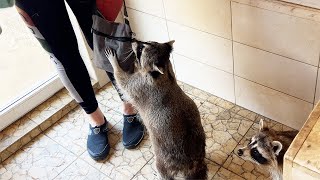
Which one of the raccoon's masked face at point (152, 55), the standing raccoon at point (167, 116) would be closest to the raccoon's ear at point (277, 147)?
the standing raccoon at point (167, 116)

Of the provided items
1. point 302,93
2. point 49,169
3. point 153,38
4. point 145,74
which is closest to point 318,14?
point 302,93

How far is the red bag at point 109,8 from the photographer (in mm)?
1632

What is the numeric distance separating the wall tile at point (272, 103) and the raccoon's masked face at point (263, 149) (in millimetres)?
309

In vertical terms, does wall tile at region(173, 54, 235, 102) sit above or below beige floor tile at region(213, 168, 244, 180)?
above

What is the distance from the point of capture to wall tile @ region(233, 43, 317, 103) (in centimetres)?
170

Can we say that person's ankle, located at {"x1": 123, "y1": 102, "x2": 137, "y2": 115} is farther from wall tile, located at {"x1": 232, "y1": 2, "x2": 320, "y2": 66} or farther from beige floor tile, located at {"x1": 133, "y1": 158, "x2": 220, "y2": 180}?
wall tile, located at {"x1": 232, "y1": 2, "x2": 320, "y2": 66}

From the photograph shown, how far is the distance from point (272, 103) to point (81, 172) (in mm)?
1068

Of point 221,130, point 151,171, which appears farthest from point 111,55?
point 221,130

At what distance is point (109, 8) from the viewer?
1663 millimetres

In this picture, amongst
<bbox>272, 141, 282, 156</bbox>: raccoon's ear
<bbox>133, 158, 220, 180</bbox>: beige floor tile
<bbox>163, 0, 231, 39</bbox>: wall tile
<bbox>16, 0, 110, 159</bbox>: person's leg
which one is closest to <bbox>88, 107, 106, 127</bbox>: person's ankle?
<bbox>16, 0, 110, 159</bbox>: person's leg

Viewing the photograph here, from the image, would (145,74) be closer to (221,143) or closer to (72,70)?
(72,70)

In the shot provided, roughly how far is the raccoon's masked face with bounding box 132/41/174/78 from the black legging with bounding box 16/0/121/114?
0.89ft

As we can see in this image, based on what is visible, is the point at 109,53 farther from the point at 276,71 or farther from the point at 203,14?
the point at 276,71

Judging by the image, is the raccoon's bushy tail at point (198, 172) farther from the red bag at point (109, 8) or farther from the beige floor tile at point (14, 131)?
the beige floor tile at point (14, 131)
